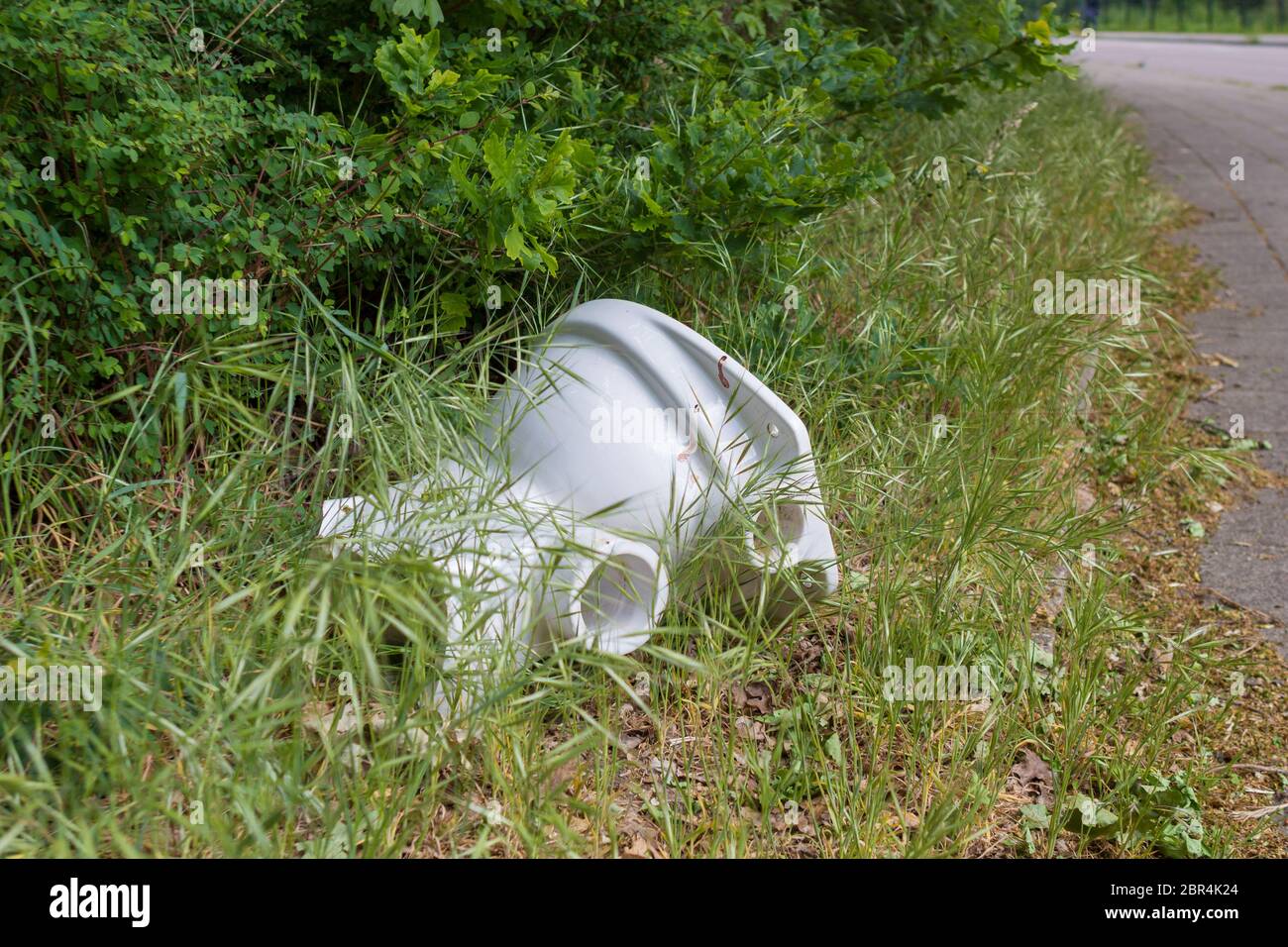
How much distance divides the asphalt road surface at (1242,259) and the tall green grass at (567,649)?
1.29ft

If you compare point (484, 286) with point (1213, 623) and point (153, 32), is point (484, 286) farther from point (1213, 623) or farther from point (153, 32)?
point (1213, 623)

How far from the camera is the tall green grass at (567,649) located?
1.74 meters

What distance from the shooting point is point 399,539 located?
6.52ft

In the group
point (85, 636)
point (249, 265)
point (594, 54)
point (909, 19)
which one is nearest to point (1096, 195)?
point (909, 19)

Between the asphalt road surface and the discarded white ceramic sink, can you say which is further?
the asphalt road surface

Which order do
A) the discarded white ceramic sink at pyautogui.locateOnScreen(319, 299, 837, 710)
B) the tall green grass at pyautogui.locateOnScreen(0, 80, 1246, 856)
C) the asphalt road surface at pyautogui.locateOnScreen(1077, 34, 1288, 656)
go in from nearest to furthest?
the tall green grass at pyautogui.locateOnScreen(0, 80, 1246, 856)
the discarded white ceramic sink at pyautogui.locateOnScreen(319, 299, 837, 710)
the asphalt road surface at pyautogui.locateOnScreen(1077, 34, 1288, 656)

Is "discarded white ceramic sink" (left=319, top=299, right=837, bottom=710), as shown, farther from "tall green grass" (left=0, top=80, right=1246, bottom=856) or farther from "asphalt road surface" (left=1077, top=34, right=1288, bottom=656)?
"asphalt road surface" (left=1077, top=34, right=1288, bottom=656)

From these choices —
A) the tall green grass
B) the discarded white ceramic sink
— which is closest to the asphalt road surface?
the tall green grass

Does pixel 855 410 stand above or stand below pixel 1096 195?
below

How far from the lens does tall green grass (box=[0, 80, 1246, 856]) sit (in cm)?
174

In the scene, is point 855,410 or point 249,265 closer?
point 249,265

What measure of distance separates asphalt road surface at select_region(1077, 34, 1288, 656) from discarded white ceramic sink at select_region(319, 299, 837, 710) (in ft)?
4.79

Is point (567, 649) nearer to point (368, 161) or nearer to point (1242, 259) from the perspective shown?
point (368, 161)

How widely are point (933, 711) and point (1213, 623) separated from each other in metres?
1.09
